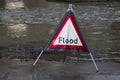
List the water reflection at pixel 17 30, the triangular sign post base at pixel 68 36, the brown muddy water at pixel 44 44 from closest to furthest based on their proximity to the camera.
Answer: the brown muddy water at pixel 44 44 → the triangular sign post base at pixel 68 36 → the water reflection at pixel 17 30

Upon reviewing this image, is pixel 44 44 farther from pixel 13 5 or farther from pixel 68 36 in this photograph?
pixel 13 5

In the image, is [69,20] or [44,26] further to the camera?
[44,26]

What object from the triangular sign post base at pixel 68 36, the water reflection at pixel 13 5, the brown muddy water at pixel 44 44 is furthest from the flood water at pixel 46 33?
the water reflection at pixel 13 5

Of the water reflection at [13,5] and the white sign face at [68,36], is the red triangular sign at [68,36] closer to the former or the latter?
the white sign face at [68,36]

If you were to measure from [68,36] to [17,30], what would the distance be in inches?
211

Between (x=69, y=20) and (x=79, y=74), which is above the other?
(x=69, y=20)

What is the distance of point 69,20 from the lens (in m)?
7.23

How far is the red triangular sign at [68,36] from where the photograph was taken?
23.7 ft

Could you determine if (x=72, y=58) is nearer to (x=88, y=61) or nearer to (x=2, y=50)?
(x=88, y=61)

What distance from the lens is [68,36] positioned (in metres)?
7.29

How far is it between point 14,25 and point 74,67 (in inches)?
274

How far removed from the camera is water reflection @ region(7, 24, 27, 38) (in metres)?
11.6

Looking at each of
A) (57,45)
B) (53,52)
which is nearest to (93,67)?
(57,45)

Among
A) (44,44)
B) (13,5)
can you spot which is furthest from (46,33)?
(13,5)
